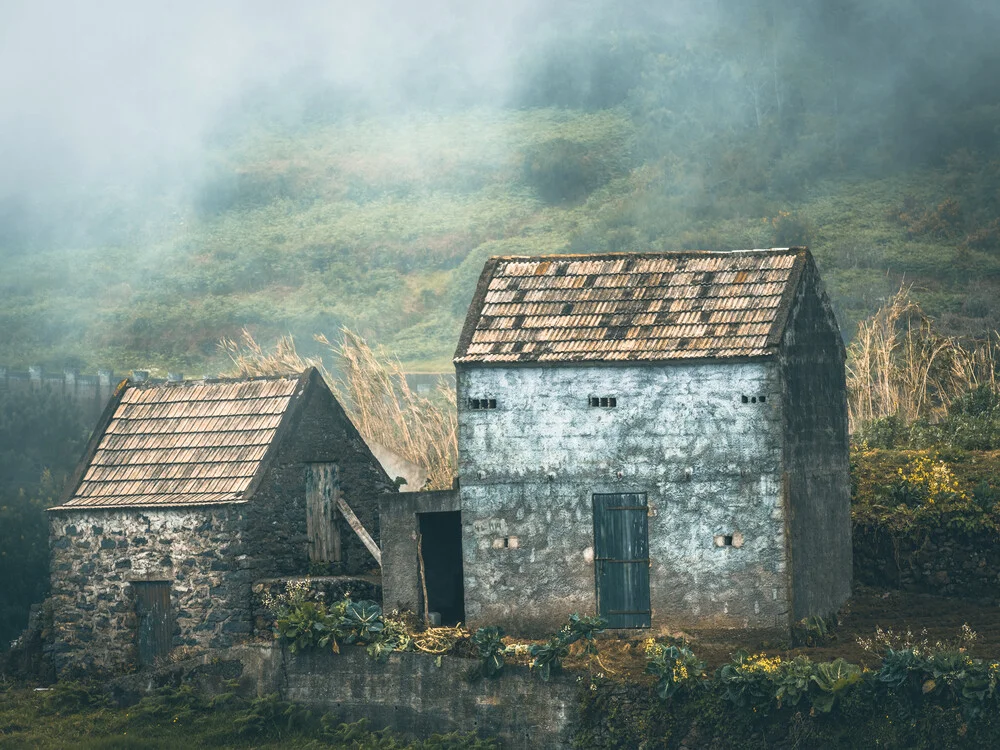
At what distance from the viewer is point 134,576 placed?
30453mm

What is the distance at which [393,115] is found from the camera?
91000 millimetres

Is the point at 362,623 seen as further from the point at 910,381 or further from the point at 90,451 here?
the point at 910,381

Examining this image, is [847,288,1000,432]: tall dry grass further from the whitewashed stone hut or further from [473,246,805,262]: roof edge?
the whitewashed stone hut

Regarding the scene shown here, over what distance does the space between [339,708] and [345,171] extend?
2326 inches

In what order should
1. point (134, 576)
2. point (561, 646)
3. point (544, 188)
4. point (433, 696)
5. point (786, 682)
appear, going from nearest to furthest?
point (786, 682), point (561, 646), point (433, 696), point (134, 576), point (544, 188)

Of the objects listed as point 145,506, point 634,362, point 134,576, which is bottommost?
point 134,576

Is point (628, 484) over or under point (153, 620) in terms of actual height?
over

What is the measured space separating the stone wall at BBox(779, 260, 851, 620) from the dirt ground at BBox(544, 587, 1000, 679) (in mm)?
528

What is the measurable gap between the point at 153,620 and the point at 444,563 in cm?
484

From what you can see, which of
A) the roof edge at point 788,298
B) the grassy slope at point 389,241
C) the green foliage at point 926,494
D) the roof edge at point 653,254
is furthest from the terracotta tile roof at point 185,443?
the grassy slope at point 389,241

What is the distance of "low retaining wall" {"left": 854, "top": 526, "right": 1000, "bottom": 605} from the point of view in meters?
29.5

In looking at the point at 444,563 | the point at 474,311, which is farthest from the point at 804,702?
the point at 474,311

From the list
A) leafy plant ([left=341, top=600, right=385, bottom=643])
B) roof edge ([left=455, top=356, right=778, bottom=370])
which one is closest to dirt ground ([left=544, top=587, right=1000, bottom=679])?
leafy plant ([left=341, top=600, right=385, bottom=643])

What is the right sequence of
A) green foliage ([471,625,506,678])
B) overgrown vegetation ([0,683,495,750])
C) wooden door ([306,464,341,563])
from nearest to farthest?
green foliage ([471,625,506,678]) < overgrown vegetation ([0,683,495,750]) < wooden door ([306,464,341,563])
